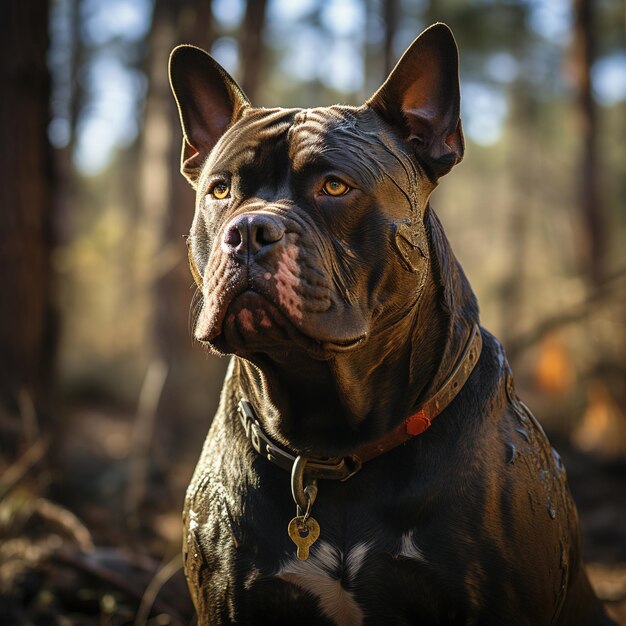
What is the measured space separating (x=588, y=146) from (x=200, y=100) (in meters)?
10.0

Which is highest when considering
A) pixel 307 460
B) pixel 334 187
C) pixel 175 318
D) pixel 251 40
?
pixel 251 40

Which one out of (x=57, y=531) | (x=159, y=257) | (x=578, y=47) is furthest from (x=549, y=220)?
(x=57, y=531)

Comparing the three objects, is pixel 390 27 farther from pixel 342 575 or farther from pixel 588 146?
pixel 342 575

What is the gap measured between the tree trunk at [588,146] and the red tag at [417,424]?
30.9 feet

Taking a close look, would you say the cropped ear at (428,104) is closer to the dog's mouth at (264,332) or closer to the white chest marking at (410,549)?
the dog's mouth at (264,332)

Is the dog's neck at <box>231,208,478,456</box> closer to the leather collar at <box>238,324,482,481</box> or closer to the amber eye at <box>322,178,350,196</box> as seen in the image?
the leather collar at <box>238,324,482,481</box>

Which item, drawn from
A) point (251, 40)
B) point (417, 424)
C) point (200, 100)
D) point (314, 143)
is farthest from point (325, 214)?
point (251, 40)

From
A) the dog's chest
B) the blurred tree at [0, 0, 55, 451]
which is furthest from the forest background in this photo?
the dog's chest

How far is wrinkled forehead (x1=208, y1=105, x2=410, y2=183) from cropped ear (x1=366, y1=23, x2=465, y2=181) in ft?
0.33

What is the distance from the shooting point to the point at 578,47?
1138 cm

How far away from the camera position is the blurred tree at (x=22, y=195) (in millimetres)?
5293

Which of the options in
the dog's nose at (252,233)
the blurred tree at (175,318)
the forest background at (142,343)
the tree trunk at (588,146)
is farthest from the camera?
the tree trunk at (588,146)

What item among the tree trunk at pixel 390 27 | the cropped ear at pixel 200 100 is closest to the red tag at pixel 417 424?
the cropped ear at pixel 200 100

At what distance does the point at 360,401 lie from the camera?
8.14 ft
